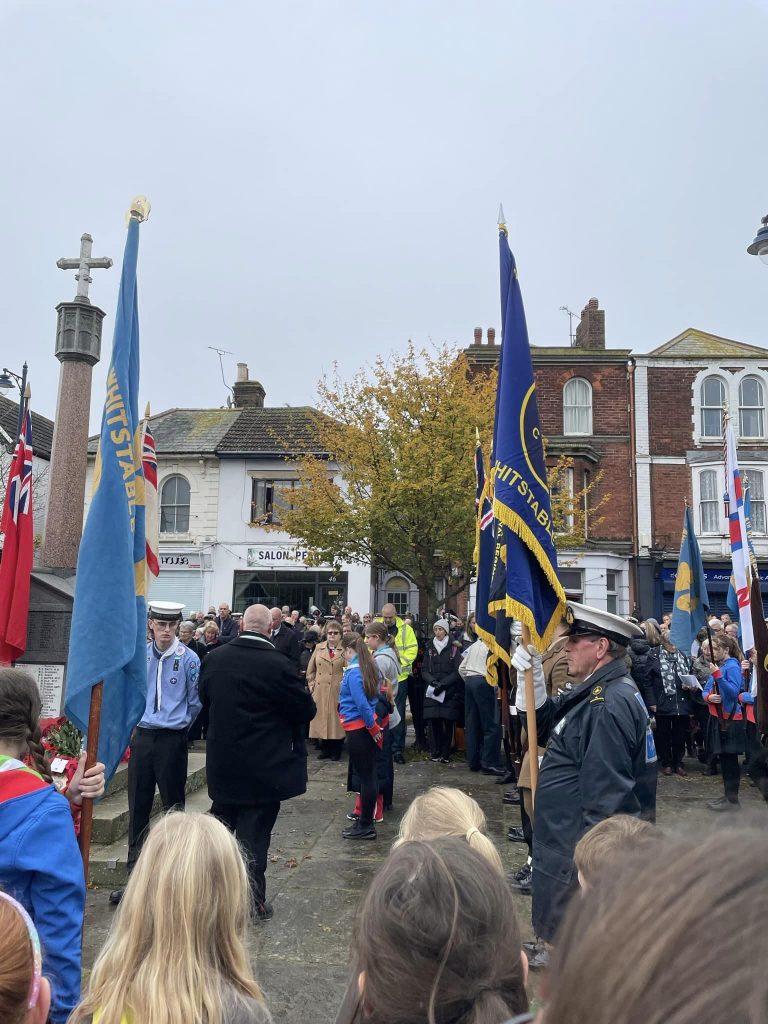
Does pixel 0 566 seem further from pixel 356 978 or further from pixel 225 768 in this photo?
pixel 356 978

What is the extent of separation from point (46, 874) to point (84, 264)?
10.8 metres

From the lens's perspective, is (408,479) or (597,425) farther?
(597,425)

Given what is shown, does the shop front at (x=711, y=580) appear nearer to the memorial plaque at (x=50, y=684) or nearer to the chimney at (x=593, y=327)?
the chimney at (x=593, y=327)

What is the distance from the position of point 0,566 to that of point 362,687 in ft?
13.6

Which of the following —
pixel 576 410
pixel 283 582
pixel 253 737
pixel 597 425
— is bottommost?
pixel 253 737

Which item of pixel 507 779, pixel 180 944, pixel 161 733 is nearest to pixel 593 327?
pixel 507 779

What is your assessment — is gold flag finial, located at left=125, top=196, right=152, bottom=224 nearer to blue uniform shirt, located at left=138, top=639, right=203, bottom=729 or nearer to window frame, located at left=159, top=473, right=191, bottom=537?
blue uniform shirt, located at left=138, top=639, right=203, bottom=729

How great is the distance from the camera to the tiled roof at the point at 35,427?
88.9 feet

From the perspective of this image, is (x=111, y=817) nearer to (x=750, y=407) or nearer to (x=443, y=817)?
(x=443, y=817)

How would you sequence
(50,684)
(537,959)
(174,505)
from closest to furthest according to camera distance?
(537,959)
(50,684)
(174,505)

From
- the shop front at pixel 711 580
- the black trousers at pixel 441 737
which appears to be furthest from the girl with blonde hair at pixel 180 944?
the shop front at pixel 711 580

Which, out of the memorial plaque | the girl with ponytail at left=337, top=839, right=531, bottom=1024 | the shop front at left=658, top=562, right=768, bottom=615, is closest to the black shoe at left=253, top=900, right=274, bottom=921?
the girl with ponytail at left=337, top=839, right=531, bottom=1024

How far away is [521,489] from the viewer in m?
5.00

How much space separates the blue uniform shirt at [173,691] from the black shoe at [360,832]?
1.98 metres
